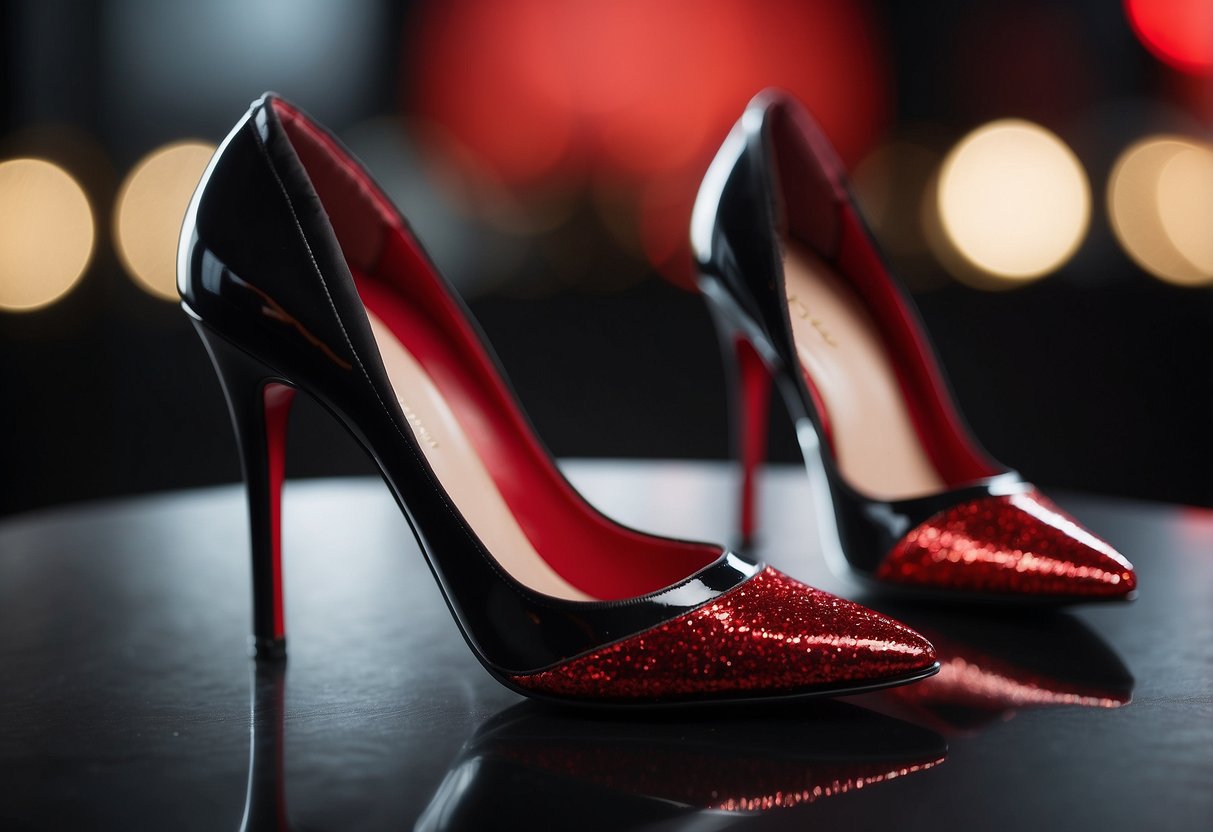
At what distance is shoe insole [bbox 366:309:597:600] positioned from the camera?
0.78 m

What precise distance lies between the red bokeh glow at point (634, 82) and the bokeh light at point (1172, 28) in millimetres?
688

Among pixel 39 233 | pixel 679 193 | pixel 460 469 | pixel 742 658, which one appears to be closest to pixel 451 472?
pixel 460 469

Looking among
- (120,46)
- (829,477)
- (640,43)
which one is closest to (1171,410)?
(640,43)

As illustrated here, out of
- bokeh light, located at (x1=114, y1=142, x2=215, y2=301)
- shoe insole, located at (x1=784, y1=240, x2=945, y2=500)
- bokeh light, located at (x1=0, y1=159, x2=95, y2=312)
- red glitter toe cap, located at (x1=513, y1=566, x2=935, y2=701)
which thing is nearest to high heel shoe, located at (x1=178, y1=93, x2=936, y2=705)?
red glitter toe cap, located at (x1=513, y1=566, x2=935, y2=701)

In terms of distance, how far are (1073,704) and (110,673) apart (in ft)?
1.70

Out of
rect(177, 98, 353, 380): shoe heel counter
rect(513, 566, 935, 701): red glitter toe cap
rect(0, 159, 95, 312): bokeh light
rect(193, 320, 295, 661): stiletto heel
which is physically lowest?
rect(513, 566, 935, 701): red glitter toe cap

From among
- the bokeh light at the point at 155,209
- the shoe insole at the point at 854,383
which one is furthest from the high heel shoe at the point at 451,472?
the bokeh light at the point at 155,209

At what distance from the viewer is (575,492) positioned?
76cm

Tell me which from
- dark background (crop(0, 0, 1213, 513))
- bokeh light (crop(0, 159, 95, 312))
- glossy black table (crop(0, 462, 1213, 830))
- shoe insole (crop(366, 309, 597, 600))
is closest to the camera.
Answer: glossy black table (crop(0, 462, 1213, 830))

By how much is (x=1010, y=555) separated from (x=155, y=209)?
2.29 meters

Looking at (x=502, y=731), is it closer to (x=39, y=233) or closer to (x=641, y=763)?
(x=641, y=763)

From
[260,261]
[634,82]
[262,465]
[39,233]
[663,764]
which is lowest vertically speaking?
[663,764]

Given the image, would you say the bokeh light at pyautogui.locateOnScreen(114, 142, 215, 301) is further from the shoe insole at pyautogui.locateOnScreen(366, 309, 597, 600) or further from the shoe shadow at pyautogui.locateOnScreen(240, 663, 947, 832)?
the shoe shadow at pyautogui.locateOnScreen(240, 663, 947, 832)

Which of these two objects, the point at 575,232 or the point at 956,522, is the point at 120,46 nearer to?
the point at 575,232
